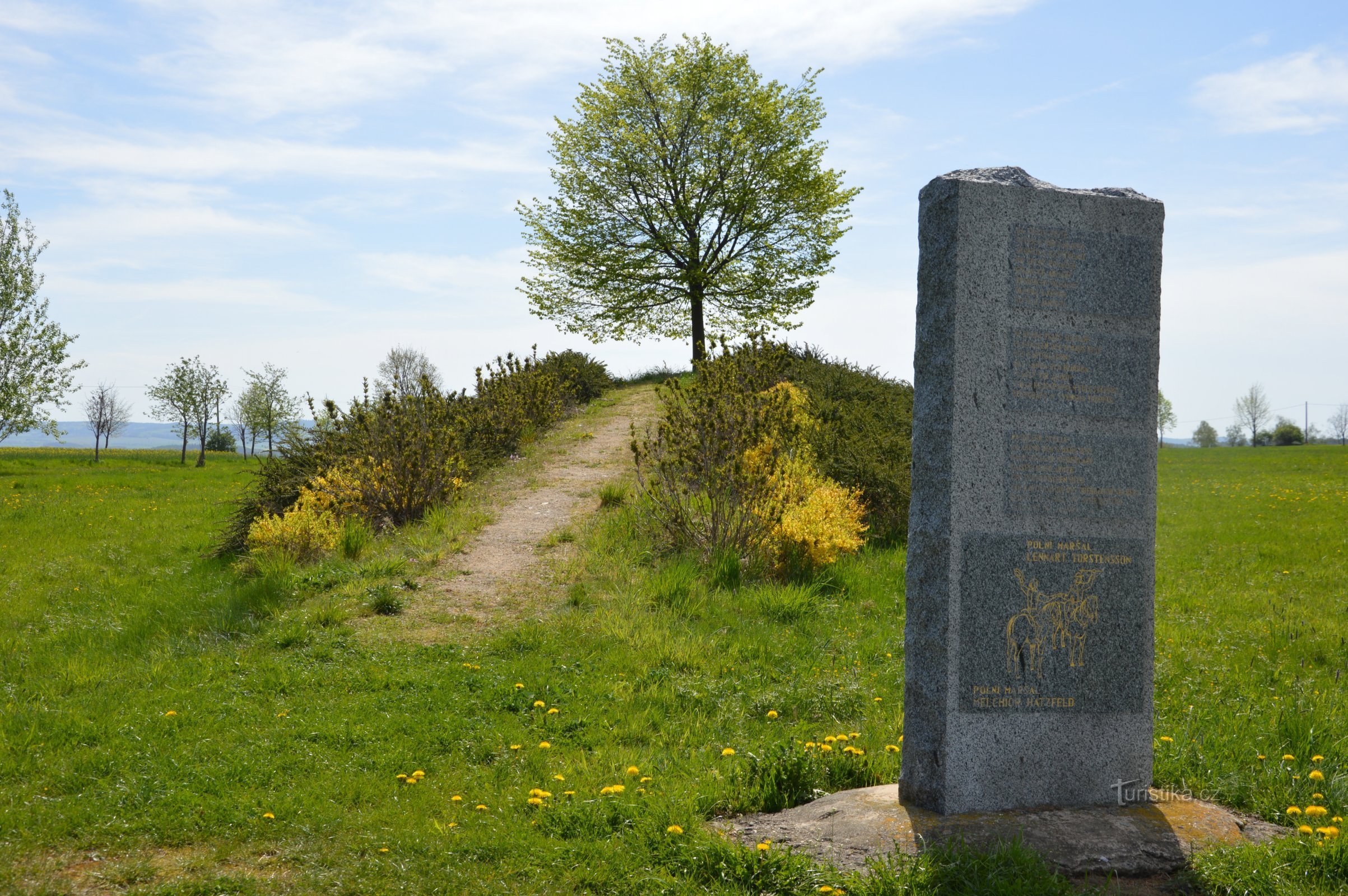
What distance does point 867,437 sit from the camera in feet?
43.5

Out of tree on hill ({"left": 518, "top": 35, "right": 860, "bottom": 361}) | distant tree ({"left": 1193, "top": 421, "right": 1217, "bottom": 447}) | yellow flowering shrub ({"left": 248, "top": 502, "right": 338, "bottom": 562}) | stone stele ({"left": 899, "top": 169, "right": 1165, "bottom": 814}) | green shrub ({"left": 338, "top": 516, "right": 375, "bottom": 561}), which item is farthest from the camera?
distant tree ({"left": 1193, "top": 421, "right": 1217, "bottom": 447})

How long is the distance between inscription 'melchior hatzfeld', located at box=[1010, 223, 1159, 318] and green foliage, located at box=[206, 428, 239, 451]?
175ft

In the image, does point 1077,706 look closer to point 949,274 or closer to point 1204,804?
point 1204,804

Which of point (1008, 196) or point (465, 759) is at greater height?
point (1008, 196)

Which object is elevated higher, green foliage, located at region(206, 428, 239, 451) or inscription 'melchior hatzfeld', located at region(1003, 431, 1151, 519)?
green foliage, located at region(206, 428, 239, 451)

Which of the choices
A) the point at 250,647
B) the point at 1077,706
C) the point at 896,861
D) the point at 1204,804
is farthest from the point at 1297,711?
the point at 250,647

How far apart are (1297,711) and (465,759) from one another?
5.31 metres

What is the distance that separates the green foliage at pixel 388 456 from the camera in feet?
39.8

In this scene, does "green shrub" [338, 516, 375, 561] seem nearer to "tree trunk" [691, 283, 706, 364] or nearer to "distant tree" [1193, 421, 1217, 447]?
"tree trunk" [691, 283, 706, 364]

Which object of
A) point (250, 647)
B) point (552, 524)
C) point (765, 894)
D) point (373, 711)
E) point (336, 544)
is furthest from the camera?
point (552, 524)

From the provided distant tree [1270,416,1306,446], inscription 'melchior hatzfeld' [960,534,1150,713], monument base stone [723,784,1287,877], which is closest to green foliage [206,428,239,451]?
monument base stone [723,784,1287,877]

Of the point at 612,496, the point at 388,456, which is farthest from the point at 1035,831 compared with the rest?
the point at 388,456

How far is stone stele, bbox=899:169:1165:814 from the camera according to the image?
4719mm

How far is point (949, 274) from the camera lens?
477 cm
